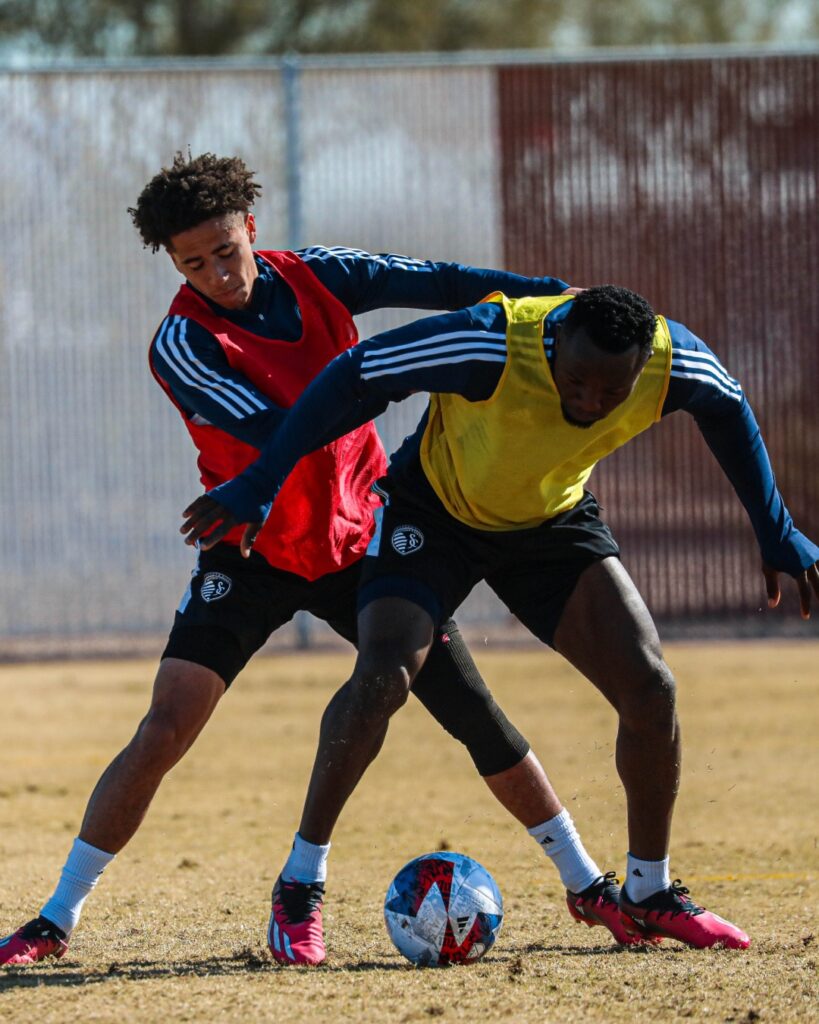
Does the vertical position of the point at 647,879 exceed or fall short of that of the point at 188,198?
it falls short

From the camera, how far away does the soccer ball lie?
4.61 metres

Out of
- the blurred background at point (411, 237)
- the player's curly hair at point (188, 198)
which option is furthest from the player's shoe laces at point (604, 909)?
the blurred background at point (411, 237)

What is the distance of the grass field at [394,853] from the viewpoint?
4.18m

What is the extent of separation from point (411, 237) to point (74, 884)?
9.99 meters

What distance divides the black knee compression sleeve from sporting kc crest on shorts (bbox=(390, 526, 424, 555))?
1.29 ft

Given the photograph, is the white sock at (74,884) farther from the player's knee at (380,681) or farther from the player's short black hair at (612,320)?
the player's short black hair at (612,320)

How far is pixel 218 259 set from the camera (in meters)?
4.83

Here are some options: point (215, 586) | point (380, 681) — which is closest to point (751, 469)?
point (380, 681)

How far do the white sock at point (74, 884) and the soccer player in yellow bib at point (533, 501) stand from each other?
736 mm

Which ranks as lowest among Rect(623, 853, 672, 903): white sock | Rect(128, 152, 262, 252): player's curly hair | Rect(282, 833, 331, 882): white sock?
Rect(623, 853, 672, 903): white sock

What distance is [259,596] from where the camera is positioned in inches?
193

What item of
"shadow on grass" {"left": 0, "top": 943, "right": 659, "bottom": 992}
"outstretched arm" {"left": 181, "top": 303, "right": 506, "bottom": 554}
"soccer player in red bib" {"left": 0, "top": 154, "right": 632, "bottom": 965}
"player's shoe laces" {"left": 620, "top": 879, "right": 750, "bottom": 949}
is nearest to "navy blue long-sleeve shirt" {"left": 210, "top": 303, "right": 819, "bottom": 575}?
"outstretched arm" {"left": 181, "top": 303, "right": 506, "bottom": 554}

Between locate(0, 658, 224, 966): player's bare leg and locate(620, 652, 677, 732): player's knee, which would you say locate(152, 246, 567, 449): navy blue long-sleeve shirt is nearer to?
locate(0, 658, 224, 966): player's bare leg

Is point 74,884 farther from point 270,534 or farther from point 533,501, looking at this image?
point 533,501
